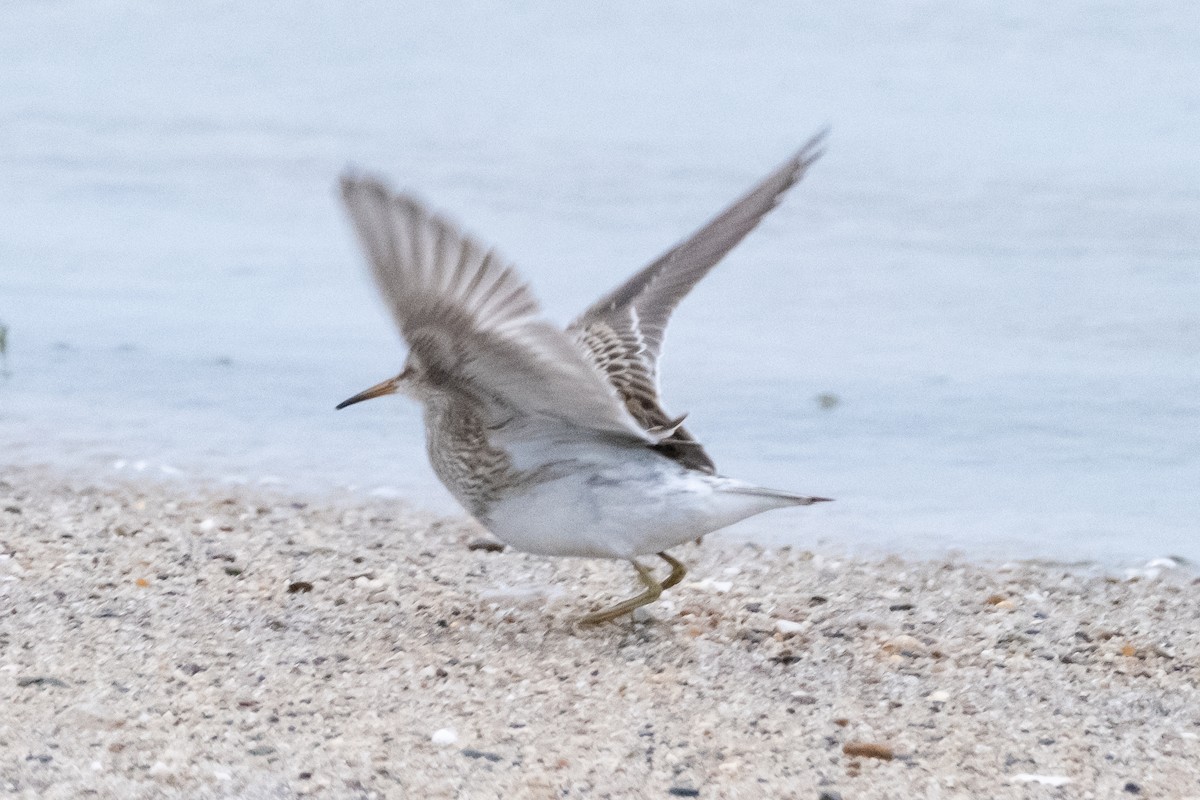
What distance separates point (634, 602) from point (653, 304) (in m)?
1.02

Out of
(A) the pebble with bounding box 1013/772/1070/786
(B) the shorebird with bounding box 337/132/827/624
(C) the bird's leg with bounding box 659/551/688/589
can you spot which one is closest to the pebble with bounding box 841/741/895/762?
(A) the pebble with bounding box 1013/772/1070/786

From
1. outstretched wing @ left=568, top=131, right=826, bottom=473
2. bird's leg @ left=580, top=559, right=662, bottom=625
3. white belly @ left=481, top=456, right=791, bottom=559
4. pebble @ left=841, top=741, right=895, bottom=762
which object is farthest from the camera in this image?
outstretched wing @ left=568, top=131, right=826, bottom=473

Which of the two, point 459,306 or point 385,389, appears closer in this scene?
point 459,306

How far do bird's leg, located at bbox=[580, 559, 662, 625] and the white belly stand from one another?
0.73 feet

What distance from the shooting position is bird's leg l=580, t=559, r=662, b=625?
4.80m

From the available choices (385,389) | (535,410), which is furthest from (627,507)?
(385,389)

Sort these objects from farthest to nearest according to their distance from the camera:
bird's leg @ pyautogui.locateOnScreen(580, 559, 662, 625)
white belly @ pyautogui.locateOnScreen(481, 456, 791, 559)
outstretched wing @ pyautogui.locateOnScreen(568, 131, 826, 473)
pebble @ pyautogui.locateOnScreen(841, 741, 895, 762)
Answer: outstretched wing @ pyautogui.locateOnScreen(568, 131, 826, 473) → bird's leg @ pyautogui.locateOnScreen(580, 559, 662, 625) → white belly @ pyautogui.locateOnScreen(481, 456, 791, 559) → pebble @ pyautogui.locateOnScreen(841, 741, 895, 762)

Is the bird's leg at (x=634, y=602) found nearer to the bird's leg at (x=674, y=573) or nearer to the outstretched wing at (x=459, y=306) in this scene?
the bird's leg at (x=674, y=573)

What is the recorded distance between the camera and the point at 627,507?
4.53 m

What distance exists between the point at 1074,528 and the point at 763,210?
175cm

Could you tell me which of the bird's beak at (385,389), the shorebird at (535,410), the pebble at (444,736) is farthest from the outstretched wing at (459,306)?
the pebble at (444,736)

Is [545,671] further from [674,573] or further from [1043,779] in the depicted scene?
[1043,779]

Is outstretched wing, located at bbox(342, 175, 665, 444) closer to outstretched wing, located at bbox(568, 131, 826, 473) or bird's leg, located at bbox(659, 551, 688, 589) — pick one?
outstretched wing, located at bbox(568, 131, 826, 473)

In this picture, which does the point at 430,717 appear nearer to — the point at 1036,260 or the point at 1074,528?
the point at 1074,528
